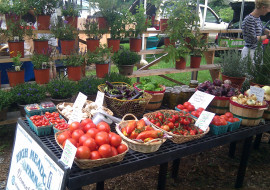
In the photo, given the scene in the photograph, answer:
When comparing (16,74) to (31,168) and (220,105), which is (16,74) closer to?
(31,168)

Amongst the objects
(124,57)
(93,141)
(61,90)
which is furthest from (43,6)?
(93,141)

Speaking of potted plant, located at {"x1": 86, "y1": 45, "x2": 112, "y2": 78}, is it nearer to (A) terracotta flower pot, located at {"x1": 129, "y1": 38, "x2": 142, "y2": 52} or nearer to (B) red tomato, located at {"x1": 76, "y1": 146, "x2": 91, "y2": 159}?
(A) terracotta flower pot, located at {"x1": 129, "y1": 38, "x2": 142, "y2": 52}

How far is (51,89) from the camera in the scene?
134 inches

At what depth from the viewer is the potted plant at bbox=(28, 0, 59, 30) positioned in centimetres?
342

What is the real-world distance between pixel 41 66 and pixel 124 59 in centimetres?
119

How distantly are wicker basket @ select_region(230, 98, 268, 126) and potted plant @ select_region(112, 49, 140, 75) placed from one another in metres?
2.01

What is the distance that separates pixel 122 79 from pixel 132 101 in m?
1.52

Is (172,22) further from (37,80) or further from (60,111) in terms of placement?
(60,111)

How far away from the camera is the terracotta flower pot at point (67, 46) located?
364 cm

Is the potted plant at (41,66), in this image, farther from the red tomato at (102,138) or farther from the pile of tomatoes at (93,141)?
the red tomato at (102,138)

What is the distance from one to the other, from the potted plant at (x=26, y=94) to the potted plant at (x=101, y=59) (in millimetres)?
823

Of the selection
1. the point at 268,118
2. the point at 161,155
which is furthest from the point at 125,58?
the point at 161,155

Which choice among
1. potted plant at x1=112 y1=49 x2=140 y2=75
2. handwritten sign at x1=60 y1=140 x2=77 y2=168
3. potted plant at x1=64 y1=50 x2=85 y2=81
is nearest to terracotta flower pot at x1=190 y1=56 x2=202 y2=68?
potted plant at x1=112 y1=49 x2=140 y2=75

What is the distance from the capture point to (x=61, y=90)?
11.2 ft
